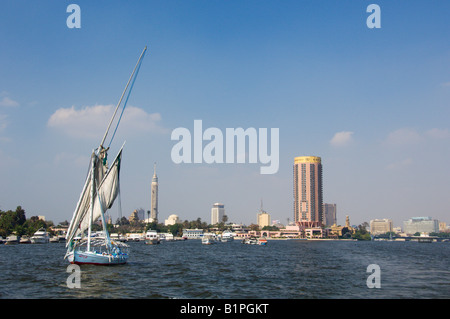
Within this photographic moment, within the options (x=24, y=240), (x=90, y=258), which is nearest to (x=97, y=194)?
(x=90, y=258)

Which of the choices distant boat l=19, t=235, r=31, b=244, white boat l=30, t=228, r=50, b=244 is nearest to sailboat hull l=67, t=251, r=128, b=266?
white boat l=30, t=228, r=50, b=244

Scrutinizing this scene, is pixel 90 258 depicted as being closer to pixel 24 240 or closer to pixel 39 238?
pixel 39 238

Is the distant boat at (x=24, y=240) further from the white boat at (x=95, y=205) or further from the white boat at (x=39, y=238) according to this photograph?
the white boat at (x=95, y=205)

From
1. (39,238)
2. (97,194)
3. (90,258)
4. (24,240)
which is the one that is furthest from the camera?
(39,238)

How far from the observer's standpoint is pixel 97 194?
60.9 meters

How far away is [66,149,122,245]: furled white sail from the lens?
60334mm

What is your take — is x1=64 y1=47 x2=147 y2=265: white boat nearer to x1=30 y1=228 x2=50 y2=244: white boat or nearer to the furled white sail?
the furled white sail

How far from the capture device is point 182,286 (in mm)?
41531

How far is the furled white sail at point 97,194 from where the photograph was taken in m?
60.3

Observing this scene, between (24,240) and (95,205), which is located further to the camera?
(24,240)

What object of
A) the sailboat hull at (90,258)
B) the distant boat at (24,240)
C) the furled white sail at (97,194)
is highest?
the furled white sail at (97,194)

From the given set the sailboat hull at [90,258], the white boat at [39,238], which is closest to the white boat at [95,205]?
the sailboat hull at [90,258]
